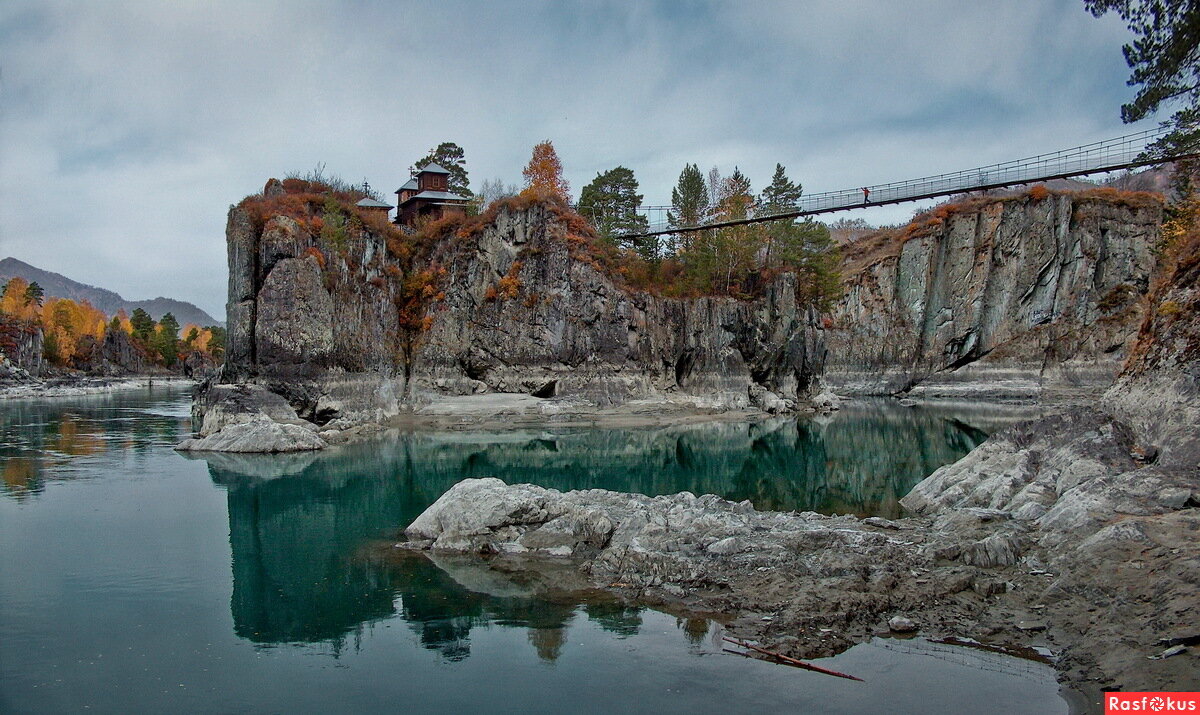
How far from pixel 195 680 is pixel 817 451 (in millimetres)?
35240

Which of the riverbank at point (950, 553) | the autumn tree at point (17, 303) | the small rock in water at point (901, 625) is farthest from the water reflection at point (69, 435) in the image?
the autumn tree at point (17, 303)

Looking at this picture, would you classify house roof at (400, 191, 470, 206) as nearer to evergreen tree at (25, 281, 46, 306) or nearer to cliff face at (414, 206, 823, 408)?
cliff face at (414, 206, 823, 408)

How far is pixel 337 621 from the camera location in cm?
1427

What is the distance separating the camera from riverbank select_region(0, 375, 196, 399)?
3236 inches

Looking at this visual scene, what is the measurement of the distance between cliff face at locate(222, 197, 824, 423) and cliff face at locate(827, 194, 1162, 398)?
27096mm

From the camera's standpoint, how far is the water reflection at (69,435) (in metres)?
30.4

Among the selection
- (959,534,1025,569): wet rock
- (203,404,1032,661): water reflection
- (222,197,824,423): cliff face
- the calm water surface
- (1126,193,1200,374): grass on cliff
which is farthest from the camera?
(222,197,824,423): cliff face

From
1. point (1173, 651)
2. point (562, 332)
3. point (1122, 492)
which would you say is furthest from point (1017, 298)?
point (1173, 651)

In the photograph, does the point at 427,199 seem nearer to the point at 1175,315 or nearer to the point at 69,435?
the point at 69,435

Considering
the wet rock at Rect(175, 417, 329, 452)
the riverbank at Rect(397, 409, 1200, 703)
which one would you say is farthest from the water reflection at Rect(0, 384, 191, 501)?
the riverbank at Rect(397, 409, 1200, 703)

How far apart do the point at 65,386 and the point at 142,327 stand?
198 ft

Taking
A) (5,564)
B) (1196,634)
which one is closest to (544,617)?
(1196,634)

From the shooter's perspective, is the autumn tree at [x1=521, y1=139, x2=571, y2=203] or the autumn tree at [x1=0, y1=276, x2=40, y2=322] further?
the autumn tree at [x1=0, y1=276, x2=40, y2=322]

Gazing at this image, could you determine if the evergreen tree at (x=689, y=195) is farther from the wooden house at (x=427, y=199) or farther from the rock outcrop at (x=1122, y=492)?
the rock outcrop at (x=1122, y=492)
